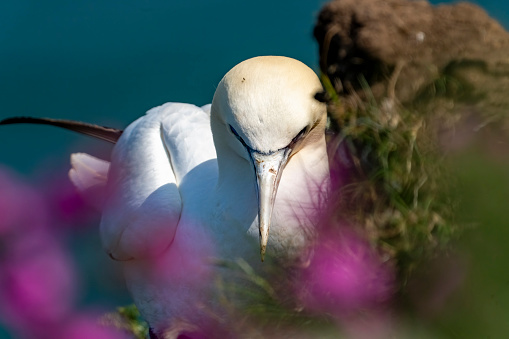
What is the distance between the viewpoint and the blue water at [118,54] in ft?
7.70

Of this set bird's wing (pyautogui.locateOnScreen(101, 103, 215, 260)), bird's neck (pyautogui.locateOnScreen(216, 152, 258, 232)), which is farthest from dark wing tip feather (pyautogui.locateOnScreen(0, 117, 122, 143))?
bird's neck (pyautogui.locateOnScreen(216, 152, 258, 232))

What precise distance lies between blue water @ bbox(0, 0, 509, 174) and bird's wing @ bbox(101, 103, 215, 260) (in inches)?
26.7

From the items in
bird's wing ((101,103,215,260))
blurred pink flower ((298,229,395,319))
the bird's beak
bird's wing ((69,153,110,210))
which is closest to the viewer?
blurred pink flower ((298,229,395,319))

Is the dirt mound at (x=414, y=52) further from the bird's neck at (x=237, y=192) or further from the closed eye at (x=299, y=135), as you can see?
the bird's neck at (x=237, y=192)

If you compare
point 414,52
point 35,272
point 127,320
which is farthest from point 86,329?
point 414,52

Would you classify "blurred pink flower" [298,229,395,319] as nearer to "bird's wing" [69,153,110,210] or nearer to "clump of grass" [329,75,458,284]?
"clump of grass" [329,75,458,284]

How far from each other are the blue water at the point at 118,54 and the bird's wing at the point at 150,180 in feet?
2.22

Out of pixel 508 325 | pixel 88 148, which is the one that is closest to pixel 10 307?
pixel 88 148

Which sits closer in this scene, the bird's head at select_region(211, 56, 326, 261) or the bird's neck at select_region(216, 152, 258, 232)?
the bird's head at select_region(211, 56, 326, 261)

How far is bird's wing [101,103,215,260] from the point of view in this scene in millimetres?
1384

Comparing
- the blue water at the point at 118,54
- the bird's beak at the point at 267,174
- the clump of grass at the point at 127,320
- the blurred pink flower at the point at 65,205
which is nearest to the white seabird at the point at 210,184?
the bird's beak at the point at 267,174

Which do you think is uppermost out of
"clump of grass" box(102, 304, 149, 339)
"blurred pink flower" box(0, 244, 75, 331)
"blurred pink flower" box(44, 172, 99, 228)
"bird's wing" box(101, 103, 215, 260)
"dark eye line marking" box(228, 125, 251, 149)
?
"dark eye line marking" box(228, 125, 251, 149)

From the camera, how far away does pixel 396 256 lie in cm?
62

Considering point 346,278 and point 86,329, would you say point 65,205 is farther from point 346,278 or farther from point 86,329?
point 346,278
